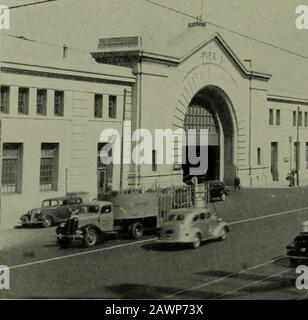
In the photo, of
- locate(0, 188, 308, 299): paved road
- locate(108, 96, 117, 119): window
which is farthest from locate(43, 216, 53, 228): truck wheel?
locate(108, 96, 117, 119): window

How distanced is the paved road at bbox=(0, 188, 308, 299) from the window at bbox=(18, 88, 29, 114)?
6713 mm

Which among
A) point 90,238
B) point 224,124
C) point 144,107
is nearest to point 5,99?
point 90,238

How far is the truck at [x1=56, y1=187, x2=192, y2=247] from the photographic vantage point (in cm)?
2278

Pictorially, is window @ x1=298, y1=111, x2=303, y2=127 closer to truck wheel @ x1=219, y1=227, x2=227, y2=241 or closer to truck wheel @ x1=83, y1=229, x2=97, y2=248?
truck wheel @ x1=219, y1=227, x2=227, y2=241

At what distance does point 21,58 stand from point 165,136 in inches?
567

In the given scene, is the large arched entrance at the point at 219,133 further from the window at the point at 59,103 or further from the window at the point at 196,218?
the window at the point at 196,218

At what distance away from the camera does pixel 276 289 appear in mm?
15180

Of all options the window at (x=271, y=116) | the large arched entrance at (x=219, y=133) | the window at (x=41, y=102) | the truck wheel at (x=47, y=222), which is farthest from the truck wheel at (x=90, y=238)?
the window at (x=271, y=116)

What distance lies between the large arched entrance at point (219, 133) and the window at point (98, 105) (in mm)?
14257

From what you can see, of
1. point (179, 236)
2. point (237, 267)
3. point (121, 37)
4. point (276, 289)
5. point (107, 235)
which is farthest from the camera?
point (121, 37)

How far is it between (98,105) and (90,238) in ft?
48.4

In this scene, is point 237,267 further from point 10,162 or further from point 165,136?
point 165,136
